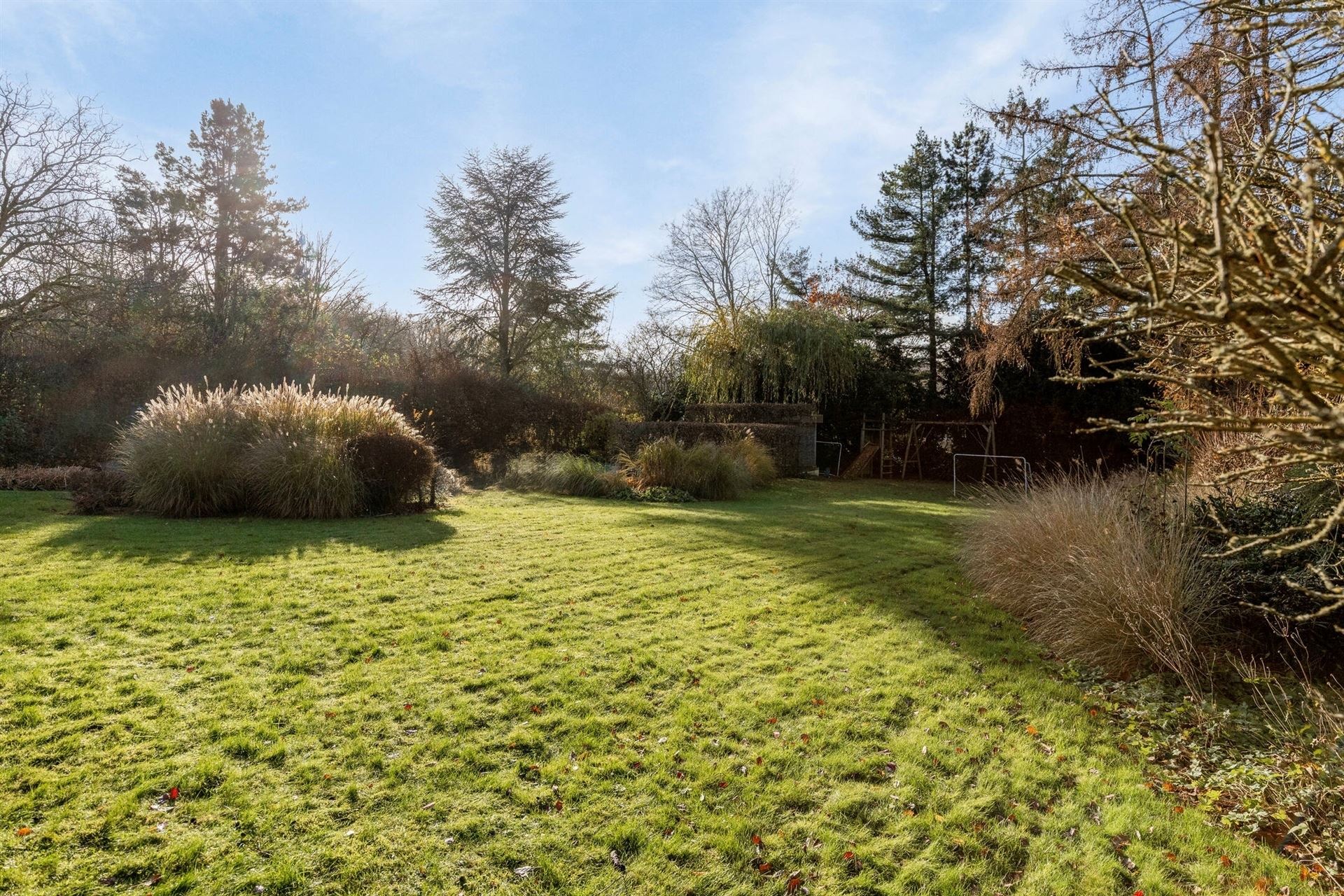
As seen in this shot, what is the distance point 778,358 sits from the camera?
17.8 metres

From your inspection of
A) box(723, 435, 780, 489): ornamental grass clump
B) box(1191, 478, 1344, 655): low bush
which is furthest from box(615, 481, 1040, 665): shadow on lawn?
box(1191, 478, 1344, 655): low bush

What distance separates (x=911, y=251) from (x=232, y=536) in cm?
2050

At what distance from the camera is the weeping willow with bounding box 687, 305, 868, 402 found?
17.6 metres

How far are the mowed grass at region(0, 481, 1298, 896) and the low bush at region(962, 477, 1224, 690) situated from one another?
0.35 meters

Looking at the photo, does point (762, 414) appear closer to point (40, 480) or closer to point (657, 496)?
point (657, 496)

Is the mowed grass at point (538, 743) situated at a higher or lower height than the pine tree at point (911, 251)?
lower

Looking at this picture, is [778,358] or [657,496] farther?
[778,358]

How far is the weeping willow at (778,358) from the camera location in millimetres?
17594

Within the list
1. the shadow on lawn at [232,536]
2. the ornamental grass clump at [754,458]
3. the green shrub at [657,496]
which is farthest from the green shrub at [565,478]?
the shadow on lawn at [232,536]

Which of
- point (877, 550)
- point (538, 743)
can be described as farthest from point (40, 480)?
point (877, 550)

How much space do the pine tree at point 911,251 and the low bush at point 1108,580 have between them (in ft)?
49.4

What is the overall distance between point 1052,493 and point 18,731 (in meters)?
7.27

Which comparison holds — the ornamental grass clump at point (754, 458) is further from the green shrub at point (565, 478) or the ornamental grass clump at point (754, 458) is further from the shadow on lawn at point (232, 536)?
the shadow on lawn at point (232, 536)

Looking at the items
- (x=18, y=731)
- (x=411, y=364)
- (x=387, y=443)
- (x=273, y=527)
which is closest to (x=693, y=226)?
(x=411, y=364)
